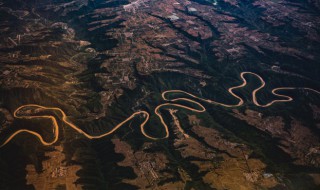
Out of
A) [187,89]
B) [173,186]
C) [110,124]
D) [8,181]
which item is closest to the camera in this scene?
[8,181]

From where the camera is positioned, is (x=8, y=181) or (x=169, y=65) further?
(x=169, y=65)

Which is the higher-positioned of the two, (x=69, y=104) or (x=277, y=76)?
(x=277, y=76)

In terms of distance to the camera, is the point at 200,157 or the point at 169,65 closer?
the point at 200,157

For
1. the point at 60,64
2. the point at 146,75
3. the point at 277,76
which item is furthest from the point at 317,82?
the point at 60,64

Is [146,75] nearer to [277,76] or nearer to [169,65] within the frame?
[169,65]

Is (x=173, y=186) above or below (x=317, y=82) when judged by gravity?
below

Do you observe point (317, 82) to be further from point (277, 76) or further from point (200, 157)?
point (200, 157)

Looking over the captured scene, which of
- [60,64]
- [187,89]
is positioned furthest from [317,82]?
[60,64]

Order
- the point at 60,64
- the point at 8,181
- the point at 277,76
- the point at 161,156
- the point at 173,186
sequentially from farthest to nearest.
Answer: the point at 277,76 → the point at 60,64 → the point at 161,156 → the point at 173,186 → the point at 8,181

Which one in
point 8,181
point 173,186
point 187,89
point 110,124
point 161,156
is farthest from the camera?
point 187,89
